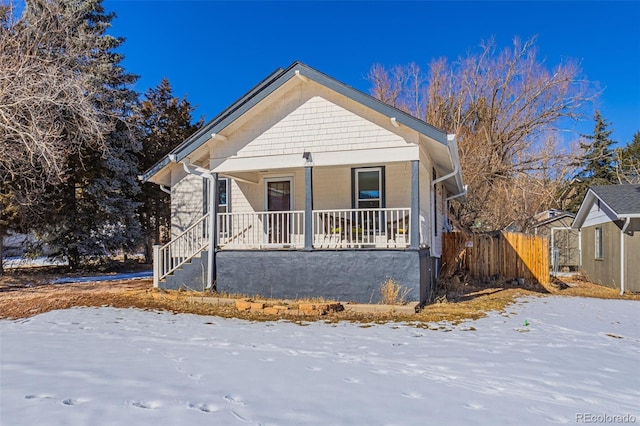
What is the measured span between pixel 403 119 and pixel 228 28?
10.6 m

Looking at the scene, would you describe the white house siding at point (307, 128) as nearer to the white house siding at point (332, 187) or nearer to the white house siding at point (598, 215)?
the white house siding at point (332, 187)

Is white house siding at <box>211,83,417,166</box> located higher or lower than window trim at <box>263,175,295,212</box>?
higher

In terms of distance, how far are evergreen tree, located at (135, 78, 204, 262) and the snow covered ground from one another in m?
15.3

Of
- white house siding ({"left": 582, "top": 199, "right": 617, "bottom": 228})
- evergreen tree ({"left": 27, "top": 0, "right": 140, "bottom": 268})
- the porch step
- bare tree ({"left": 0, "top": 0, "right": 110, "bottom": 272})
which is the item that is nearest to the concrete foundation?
the porch step

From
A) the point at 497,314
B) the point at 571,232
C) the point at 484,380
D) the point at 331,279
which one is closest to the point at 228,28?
the point at 331,279

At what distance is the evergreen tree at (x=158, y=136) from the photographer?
21875 mm

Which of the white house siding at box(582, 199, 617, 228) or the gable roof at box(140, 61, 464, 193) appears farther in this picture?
the white house siding at box(582, 199, 617, 228)

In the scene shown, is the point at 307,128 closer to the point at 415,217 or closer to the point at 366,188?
the point at 366,188

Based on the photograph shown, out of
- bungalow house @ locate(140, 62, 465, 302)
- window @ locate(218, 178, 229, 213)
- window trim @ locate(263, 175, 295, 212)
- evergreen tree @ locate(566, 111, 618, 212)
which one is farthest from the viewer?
evergreen tree @ locate(566, 111, 618, 212)

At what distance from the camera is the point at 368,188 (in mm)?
11406

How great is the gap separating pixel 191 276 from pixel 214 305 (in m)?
1.65

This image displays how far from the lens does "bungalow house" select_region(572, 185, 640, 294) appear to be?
1283 cm

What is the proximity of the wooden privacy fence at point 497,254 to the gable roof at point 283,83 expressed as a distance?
5087 mm

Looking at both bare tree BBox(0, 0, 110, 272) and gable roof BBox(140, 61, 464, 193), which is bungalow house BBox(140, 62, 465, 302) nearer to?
gable roof BBox(140, 61, 464, 193)
